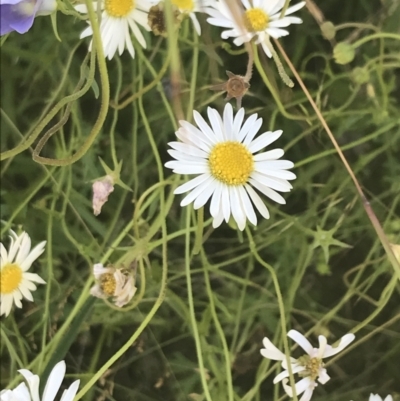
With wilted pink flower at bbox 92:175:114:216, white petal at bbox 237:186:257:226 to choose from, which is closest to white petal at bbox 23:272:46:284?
wilted pink flower at bbox 92:175:114:216

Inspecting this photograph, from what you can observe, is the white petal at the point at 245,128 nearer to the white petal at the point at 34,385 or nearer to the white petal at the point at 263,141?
the white petal at the point at 263,141

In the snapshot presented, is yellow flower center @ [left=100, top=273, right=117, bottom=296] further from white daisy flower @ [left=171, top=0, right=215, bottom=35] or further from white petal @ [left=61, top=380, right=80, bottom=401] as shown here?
white daisy flower @ [left=171, top=0, right=215, bottom=35]

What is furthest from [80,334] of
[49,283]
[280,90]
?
[280,90]

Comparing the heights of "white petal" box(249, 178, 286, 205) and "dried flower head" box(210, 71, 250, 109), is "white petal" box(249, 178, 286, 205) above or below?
below

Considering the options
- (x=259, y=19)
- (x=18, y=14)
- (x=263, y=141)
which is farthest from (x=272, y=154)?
(x=18, y=14)

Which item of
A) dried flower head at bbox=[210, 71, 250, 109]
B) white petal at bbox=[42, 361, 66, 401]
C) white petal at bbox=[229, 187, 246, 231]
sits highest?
dried flower head at bbox=[210, 71, 250, 109]

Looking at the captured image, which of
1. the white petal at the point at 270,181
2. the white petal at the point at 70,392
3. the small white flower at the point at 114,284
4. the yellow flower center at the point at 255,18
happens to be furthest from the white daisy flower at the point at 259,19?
the white petal at the point at 70,392

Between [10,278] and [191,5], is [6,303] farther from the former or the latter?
[191,5]
